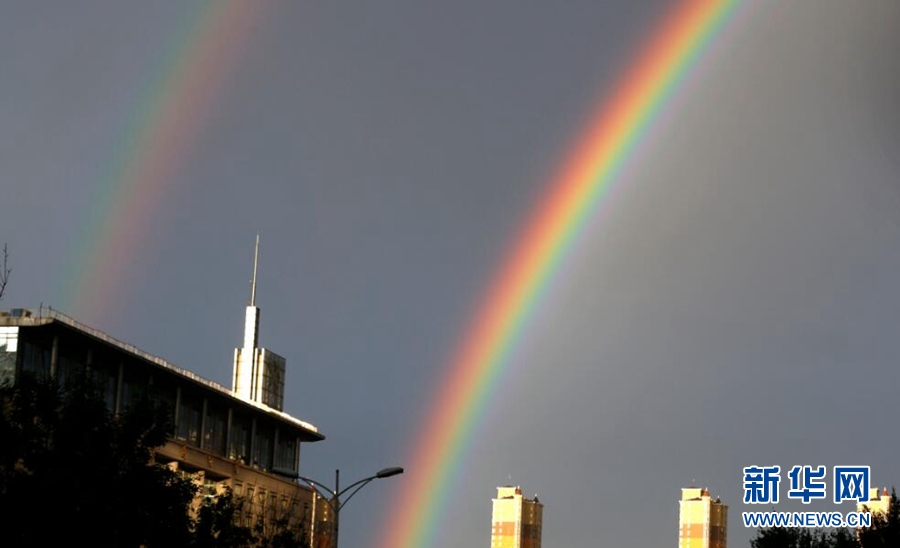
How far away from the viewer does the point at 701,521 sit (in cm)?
19500

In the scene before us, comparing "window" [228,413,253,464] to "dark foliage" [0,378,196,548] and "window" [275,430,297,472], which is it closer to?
"window" [275,430,297,472]

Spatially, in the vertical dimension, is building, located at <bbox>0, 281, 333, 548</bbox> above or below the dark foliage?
above

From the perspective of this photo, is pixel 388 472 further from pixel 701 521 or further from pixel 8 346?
pixel 701 521

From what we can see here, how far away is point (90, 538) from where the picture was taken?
45.2 meters

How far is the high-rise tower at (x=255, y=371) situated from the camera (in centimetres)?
14250

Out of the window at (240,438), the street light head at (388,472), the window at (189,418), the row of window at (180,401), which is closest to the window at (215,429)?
the row of window at (180,401)

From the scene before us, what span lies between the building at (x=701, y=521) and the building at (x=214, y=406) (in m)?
55.4

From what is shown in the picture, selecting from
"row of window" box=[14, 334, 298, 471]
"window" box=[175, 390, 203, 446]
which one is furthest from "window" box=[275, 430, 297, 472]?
"window" box=[175, 390, 203, 446]

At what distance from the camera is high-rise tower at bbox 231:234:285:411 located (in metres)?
142

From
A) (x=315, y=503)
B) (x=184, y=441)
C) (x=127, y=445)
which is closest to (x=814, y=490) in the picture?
(x=315, y=503)

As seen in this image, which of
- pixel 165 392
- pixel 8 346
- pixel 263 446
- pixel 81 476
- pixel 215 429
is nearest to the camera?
pixel 81 476

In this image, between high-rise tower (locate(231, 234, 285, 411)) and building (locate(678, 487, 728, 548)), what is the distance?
67.5 m

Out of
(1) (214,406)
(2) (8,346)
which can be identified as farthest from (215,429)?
(2) (8,346)

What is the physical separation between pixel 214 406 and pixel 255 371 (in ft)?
39.6
